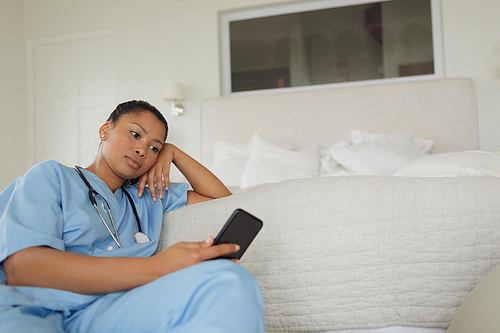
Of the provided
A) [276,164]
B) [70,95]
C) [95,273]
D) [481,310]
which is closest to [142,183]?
[95,273]

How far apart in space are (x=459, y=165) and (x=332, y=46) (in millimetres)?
2239

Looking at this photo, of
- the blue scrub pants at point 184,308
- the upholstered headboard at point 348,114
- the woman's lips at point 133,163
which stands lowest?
the blue scrub pants at point 184,308

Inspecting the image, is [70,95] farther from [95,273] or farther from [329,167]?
[95,273]

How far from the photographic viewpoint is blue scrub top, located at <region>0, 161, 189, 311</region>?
0.74 metres

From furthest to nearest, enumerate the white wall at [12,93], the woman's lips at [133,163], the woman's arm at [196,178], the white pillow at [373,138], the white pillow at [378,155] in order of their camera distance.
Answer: the white wall at [12,93], the white pillow at [373,138], the white pillow at [378,155], the woman's arm at [196,178], the woman's lips at [133,163]

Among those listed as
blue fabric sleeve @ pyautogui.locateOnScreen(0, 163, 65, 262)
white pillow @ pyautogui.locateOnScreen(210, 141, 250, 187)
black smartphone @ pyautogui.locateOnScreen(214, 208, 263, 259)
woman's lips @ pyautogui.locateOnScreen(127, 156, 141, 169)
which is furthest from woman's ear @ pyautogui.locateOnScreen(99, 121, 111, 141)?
white pillow @ pyautogui.locateOnScreen(210, 141, 250, 187)

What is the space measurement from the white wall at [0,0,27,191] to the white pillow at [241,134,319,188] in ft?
9.07

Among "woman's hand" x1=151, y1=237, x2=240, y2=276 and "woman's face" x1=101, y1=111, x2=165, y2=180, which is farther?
"woman's face" x1=101, y1=111, x2=165, y2=180

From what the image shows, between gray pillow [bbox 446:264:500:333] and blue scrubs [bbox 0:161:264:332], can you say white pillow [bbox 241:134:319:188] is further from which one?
gray pillow [bbox 446:264:500:333]

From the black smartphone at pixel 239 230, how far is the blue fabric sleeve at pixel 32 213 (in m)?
0.33

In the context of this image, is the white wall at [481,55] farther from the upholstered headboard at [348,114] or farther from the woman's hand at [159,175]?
the woman's hand at [159,175]

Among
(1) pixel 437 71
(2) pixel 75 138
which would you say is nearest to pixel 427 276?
(1) pixel 437 71

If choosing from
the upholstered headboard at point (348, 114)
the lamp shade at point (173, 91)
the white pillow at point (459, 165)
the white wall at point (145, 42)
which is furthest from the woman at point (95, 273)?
the white wall at point (145, 42)

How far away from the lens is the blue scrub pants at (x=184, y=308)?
0.62 m
